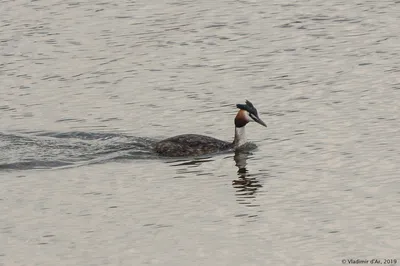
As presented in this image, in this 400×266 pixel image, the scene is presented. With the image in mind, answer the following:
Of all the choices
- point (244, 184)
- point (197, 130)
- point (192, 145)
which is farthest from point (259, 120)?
point (244, 184)

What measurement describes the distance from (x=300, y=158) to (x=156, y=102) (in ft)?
19.8

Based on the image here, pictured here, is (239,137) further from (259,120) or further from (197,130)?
(197,130)

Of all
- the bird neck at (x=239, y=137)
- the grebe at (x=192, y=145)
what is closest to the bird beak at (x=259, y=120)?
the bird neck at (x=239, y=137)

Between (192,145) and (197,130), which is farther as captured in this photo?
(197,130)

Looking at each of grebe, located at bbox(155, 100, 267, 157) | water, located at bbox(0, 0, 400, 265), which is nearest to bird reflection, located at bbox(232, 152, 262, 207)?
water, located at bbox(0, 0, 400, 265)

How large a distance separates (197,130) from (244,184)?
4.73 metres

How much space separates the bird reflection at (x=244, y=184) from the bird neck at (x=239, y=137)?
0.79m

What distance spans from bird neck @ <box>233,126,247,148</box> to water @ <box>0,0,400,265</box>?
0.44 m

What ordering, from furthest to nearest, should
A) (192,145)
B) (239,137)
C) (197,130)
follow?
(197,130), (239,137), (192,145)

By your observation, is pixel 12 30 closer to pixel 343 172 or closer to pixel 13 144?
pixel 13 144

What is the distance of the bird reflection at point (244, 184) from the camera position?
24172 millimetres

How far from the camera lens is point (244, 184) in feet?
83.5

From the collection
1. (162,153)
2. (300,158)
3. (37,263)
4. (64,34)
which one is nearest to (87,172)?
(162,153)

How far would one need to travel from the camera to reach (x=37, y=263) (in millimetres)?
20438
